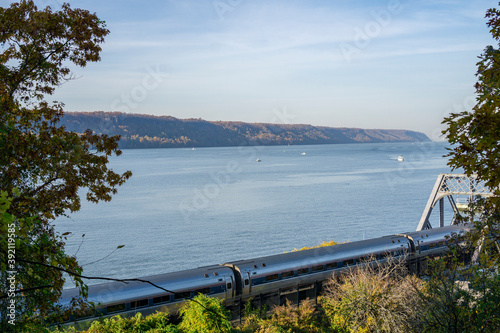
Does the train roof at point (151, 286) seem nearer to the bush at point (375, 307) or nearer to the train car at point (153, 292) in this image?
the train car at point (153, 292)

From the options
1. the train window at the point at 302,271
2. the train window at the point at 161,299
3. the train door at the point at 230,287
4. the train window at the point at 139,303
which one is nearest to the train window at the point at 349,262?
the train window at the point at 302,271

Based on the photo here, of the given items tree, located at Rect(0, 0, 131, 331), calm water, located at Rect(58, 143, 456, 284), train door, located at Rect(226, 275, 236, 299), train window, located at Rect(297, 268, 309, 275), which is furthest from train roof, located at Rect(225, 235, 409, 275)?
calm water, located at Rect(58, 143, 456, 284)

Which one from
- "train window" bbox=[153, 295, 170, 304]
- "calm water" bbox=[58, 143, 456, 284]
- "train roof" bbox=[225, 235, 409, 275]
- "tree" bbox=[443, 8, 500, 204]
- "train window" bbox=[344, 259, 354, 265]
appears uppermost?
"tree" bbox=[443, 8, 500, 204]

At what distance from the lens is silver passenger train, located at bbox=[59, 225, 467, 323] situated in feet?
65.9

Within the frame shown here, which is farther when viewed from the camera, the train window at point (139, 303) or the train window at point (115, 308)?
the train window at point (139, 303)

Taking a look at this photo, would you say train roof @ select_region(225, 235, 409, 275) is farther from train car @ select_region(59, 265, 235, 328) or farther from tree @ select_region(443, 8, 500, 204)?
tree @ select_region(443, 8, 500, 204)

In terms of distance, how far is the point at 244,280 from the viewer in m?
24.0

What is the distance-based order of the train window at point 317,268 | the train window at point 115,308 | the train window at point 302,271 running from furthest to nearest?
the train window at point 317,268 → the train window at point 302,271 → the train window at point 115,308

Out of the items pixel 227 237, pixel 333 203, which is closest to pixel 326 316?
pixel 227 237

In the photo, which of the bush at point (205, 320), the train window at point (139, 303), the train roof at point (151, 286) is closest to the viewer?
the bush at point (205, 320)

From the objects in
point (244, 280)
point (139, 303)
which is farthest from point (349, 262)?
point (139, 303)

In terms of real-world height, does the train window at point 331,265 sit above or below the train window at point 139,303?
below

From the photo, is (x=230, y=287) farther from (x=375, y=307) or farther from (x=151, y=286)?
(x=375, y=307)

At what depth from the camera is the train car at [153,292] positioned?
19.4 metres
